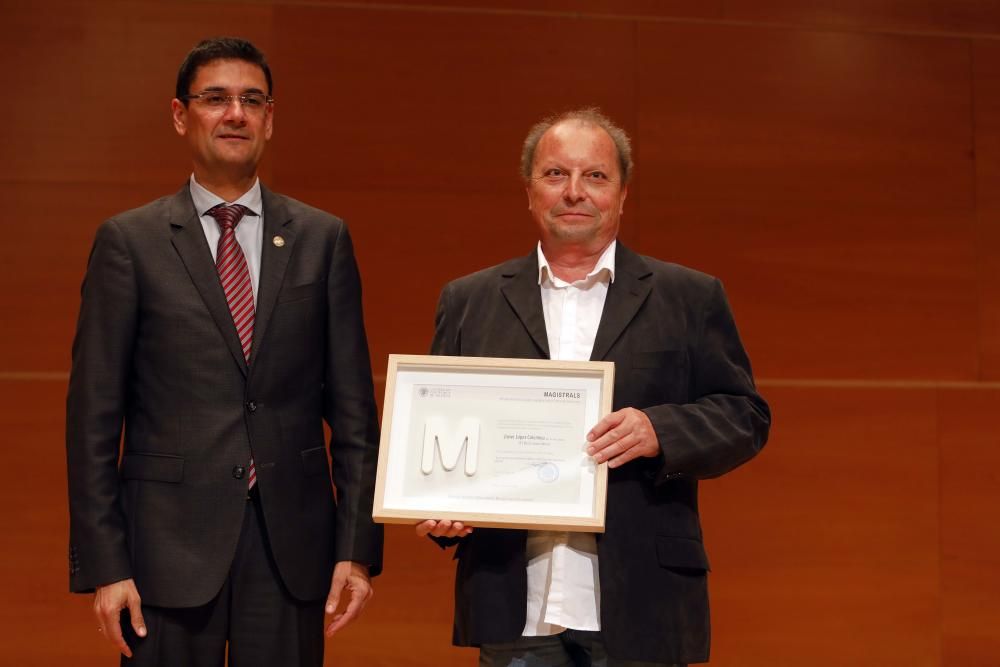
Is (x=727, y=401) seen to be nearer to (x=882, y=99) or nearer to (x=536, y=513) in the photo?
(x=536, y=513)

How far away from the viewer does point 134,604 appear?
5.75ft

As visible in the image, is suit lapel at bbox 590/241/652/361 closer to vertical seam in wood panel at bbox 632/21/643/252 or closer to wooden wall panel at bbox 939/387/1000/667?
vertical seam in wood panel at bbox 632/21/643/252

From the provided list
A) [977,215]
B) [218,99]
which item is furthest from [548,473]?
[977,215]

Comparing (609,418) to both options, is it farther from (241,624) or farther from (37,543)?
(37,543)

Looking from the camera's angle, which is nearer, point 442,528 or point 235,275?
point 442,528

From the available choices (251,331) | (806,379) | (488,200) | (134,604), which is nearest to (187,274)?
(251,331)

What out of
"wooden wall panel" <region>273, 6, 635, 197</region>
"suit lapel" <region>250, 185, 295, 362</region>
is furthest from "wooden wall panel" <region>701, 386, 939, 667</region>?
"suit lapel" <region>250, 185, 295, 362</region>

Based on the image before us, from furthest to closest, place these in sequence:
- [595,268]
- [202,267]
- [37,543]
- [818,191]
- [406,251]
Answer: [818,191] < [406,251] < [37,543] < [595,268] < [202,267]

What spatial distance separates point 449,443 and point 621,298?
41 cm

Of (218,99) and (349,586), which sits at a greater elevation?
(218,99)

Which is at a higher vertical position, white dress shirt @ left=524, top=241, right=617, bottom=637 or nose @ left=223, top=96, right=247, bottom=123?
nose @ left=223, top=96, right=247, bottom=123

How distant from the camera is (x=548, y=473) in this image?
175 cm

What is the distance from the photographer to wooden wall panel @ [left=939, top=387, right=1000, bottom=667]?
337 cm

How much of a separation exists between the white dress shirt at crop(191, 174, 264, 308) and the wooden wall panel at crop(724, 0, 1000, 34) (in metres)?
2.04
